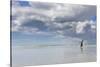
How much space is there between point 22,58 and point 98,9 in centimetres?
105

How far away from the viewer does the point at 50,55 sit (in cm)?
195

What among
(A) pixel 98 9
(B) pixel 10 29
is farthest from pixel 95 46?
(B) pixel 10 29

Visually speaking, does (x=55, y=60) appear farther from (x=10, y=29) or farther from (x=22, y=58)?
(x=10, y=29)

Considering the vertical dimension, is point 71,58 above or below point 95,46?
below

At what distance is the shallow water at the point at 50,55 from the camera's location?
185 centimetres

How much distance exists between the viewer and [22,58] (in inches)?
73.5

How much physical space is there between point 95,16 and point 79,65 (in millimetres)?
603

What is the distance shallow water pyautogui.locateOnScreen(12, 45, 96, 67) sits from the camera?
6.08 feet

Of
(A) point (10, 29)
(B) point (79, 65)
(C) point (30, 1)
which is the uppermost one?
(C) point (30, 1)
